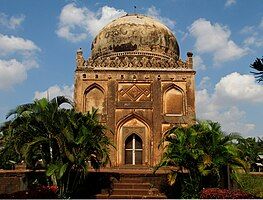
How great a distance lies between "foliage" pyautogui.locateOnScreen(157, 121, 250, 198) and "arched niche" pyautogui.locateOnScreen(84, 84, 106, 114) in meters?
7.54

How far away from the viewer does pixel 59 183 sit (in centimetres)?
1133

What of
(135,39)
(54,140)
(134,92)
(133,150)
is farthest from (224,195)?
(135,39)

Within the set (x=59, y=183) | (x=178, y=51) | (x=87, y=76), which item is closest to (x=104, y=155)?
(x=59, y=183)

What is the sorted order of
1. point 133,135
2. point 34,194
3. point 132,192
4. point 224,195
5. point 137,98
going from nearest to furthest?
1. point 34,194
2. point 224,195
3. point 132,192
4. point 133,135
5. point 137,98

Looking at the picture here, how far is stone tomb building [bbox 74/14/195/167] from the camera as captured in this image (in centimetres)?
1833

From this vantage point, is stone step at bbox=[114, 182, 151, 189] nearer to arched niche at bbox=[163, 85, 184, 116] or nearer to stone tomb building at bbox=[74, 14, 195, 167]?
stone tomb building at bbox=[74, 14, 195, 167]

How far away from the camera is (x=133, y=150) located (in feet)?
60.3

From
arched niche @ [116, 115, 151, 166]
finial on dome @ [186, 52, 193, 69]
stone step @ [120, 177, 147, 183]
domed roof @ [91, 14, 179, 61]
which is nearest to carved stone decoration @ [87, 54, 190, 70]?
finial on dome @ [186, 52, 193, 69]

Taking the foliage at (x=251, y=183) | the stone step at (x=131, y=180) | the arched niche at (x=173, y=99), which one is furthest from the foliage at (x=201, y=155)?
the arched niche at (x=173, y=99)

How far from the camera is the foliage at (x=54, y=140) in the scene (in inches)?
433

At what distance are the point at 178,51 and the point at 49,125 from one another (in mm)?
12719

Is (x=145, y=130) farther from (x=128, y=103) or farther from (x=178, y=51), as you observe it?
(x=178, y=51)

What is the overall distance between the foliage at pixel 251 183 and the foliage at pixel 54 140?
4513mm

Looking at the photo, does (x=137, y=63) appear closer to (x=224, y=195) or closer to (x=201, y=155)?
(x=201, y=155)
